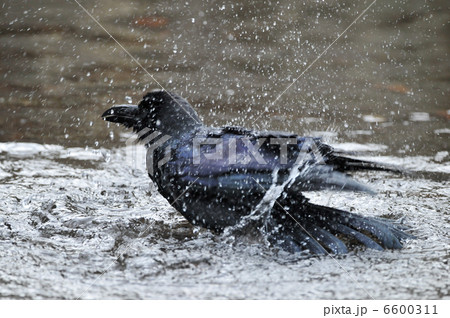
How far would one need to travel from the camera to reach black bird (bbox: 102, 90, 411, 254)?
3785 millimetres

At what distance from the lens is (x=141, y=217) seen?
4.36 m

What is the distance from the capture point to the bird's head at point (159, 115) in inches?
178

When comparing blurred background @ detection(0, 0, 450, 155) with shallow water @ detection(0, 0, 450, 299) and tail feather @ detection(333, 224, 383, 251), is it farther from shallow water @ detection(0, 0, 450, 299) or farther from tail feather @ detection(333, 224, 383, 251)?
tail feather @ detection(333, 224, 383, 251)

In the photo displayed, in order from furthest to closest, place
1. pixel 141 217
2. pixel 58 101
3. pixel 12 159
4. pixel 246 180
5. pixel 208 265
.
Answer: pixel 58 101
pixel 12 159
pixel 141 217
pixel 246 180
pixel 208 265

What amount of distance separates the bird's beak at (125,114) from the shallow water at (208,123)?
562 millimetres

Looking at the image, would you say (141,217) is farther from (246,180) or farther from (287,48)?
(287,48)

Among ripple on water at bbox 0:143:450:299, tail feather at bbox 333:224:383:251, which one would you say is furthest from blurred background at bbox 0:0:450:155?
tail feather at bbox 333:224:383:251

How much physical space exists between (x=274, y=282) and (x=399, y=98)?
184 inches

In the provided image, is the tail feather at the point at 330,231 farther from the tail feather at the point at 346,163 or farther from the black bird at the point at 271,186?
the tail feather at the point at 346,163

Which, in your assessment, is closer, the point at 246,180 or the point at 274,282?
the point at 274,282

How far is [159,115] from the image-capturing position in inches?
181

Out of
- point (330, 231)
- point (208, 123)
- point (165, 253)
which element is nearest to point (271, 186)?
point (330, 231)

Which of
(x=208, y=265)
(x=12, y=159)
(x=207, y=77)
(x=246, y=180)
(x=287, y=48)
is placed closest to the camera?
(x=208, y=265)

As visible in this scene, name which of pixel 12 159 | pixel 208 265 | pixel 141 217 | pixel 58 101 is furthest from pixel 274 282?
pixel 58 101
